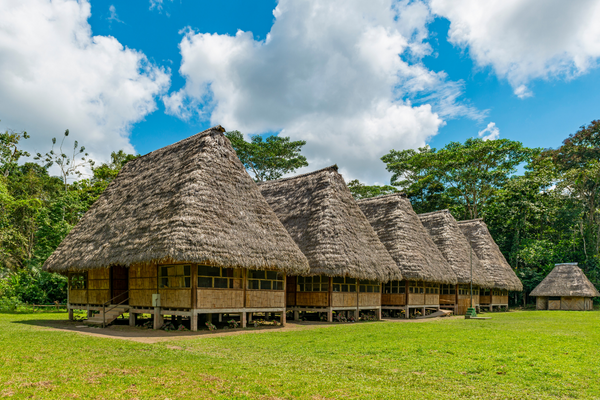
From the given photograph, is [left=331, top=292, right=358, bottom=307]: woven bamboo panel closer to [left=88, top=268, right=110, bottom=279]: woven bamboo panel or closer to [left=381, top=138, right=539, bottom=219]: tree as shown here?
[left=88, top=268, right=110, bottom=279]: woven bamboo panel

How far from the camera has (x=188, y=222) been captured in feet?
49.2

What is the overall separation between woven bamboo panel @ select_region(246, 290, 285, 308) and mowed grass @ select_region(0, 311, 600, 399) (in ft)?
11.5

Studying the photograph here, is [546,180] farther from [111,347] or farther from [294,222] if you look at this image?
[111,347]

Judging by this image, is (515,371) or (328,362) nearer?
(515,371)

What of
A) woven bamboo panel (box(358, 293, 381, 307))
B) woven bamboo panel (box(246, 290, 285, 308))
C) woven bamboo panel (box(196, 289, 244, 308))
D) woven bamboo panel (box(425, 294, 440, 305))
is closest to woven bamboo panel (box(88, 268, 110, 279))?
woven bamboo panel (box(196, 289, 244, 308))

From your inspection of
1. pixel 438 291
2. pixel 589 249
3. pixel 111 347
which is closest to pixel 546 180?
pixel 589 249

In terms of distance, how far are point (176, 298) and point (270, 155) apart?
→ 29.1 m

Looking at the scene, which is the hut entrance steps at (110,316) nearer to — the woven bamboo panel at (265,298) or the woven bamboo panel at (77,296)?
the woven bamboo panel at (77,296)

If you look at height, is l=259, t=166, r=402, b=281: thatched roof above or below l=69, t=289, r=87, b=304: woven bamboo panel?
above

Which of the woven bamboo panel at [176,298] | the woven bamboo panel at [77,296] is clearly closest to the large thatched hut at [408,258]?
the woven bamboo panel at [176,298]

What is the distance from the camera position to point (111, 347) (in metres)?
11.0

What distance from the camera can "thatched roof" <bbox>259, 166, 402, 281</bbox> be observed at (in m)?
19.8

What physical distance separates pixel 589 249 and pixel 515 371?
37.9 m

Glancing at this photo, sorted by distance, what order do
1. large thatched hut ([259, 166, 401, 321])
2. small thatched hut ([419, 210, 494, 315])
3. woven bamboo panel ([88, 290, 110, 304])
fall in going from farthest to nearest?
small thatched hut ([419, 210, 494, 315]) → large thatched hut ([259, 166, 401, 321]) → woven bamboo panel ([88, 290, 110, 304])
